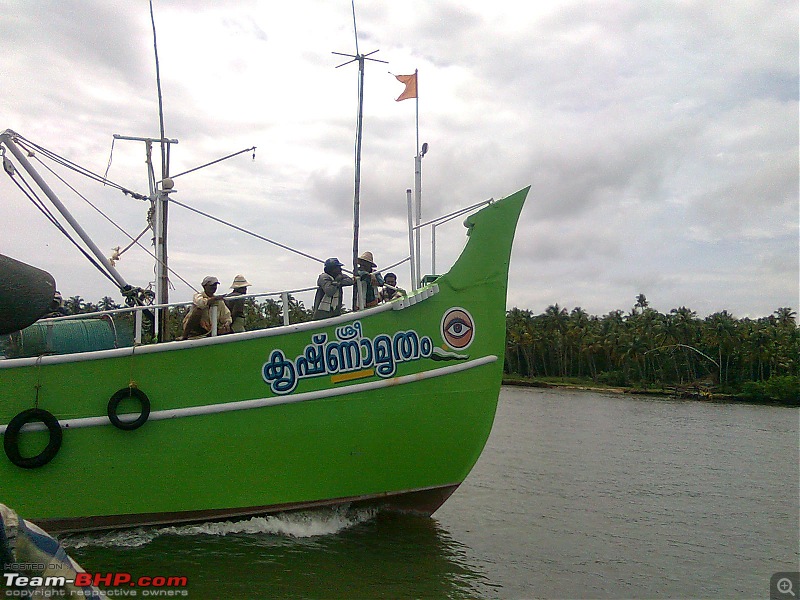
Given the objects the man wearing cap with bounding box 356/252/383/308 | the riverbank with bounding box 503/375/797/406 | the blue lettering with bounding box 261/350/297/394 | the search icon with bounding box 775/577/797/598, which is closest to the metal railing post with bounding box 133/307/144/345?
the blue lettering with bounding box 261/350/297/394

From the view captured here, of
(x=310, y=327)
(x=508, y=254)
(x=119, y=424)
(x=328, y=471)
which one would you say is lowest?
(x=328, y=471)

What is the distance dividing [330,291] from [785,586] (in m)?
6.07

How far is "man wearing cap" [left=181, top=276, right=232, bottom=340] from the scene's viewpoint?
7535 mm

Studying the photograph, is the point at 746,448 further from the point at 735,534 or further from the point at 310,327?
the point at 310,327

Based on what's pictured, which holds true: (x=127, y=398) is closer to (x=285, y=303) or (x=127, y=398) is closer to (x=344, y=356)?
(x=285, y=303)

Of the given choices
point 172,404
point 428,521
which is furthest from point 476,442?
point 172,404

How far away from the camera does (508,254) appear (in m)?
8.51

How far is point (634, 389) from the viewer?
50875 mm

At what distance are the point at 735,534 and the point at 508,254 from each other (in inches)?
207

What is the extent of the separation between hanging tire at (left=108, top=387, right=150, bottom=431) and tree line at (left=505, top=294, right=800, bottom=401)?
45354mm

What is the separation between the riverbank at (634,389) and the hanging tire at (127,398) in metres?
44.3

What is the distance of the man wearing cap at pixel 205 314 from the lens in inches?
297

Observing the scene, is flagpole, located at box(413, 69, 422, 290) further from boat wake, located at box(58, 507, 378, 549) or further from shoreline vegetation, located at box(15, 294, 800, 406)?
shoreline vegetation, located at box(15, 294, 800, 406)

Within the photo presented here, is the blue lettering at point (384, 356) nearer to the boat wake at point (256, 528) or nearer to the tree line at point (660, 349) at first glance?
the boat wake at point (256, 528)
